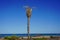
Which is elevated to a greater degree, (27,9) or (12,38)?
(27,9)

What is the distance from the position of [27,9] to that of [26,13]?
27.9 inches

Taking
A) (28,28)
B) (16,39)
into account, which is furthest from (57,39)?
(16,39)

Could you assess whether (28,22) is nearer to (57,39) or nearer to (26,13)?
(26,13)

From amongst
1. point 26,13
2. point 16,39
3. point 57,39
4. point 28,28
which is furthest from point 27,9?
point 16,39

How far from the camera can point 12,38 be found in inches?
1430

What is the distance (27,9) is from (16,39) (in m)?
11.8

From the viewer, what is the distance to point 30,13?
26.3 meters

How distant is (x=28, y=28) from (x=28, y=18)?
1.37 meters

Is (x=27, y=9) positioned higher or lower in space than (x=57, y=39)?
higher

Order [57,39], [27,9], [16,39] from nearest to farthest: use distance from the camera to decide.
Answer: [27,9], [57,39], [16,39]

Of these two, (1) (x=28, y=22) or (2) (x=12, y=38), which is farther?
(2) (x=12, y=38)

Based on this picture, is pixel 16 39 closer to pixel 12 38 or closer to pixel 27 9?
pixel 12 38

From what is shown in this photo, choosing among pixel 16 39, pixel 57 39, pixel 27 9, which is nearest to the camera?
pixel 27 9

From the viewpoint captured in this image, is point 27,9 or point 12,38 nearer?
point 27,9
